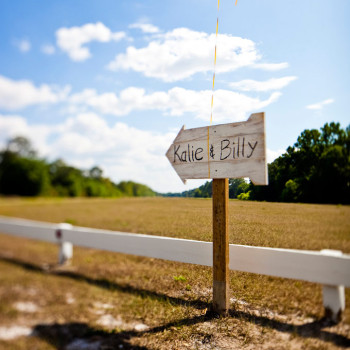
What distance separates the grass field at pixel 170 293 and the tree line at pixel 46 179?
0.46 ft

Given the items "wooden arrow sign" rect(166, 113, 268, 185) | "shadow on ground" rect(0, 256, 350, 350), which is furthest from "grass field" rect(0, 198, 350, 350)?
"wooden arrow sign" rect(166, 113, 268, 185)

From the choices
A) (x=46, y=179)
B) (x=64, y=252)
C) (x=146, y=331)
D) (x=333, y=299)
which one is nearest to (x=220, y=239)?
(x=333, y=299)

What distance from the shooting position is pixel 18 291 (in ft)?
6.24

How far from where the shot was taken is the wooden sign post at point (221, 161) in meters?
0.65

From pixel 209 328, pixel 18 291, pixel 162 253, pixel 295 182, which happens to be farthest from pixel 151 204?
pixel 18 291

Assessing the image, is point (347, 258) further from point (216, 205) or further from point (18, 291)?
point (18, 291)

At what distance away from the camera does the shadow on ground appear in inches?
26.3

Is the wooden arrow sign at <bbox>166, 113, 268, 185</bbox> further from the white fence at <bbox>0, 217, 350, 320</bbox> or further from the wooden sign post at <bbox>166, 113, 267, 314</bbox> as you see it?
the white fence at <bbox>0, 217, 350, 320</bbox>

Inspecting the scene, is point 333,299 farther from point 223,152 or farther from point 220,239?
point 223,152

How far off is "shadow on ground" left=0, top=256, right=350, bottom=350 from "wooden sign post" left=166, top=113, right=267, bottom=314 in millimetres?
101

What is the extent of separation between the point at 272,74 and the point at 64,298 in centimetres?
176

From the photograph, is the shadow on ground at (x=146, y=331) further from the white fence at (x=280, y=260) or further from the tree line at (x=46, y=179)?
the tree line at (x=46, y=179)

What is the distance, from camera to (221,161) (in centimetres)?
71

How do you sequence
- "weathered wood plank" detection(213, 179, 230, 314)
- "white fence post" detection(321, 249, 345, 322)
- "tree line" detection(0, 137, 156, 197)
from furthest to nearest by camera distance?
"tree line" detection(0, 137, 156, 197) < "weathered wood plank" detection(213, 179, 230, 314) < "white fence post" detection(321, 249, 345, 322)
